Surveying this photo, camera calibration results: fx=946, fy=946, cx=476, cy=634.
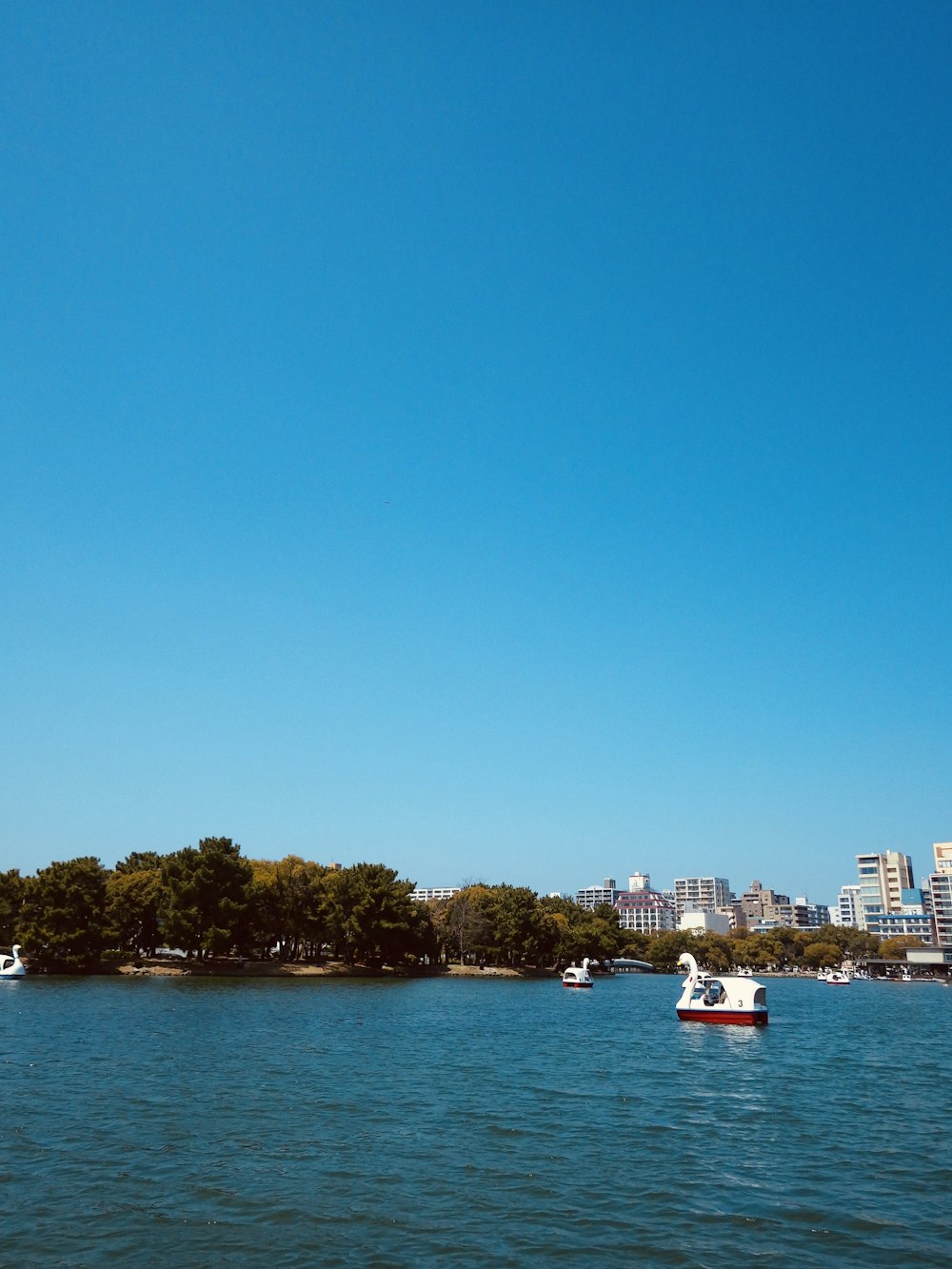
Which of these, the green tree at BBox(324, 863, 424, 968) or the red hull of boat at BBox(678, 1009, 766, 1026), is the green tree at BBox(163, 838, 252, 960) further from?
the red hull of boat at BBox(678, 1009, 766, 1026)

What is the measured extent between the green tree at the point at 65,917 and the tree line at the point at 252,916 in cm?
13

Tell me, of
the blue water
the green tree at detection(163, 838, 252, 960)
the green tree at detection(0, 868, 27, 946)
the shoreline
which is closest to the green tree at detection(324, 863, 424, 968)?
the shoreline

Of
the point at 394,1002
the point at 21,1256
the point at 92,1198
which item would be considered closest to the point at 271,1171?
the point at 92,1198

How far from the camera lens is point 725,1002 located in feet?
218

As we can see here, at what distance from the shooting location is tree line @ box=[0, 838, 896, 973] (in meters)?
100

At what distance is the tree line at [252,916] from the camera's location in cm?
10044

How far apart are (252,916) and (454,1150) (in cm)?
8671

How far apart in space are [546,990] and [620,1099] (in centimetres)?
8315

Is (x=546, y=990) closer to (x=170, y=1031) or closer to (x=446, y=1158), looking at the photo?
(x=170, y=1031)

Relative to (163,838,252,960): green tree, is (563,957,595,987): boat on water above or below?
below

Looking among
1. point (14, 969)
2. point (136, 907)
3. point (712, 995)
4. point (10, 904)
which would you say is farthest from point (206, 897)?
point (712, 995)

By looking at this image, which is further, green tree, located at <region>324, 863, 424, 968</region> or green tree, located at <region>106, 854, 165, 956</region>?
green tree, located at <region>324, 863, 424, 968</region>

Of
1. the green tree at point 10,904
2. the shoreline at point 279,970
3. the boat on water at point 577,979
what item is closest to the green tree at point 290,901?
the shoreline at point 279,970

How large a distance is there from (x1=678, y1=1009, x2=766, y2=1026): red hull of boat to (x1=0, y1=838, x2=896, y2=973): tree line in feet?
174
